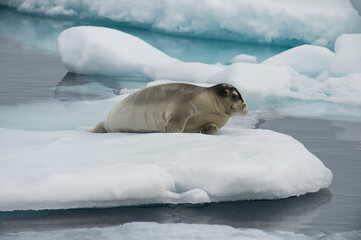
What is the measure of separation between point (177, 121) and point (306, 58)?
7.62 m

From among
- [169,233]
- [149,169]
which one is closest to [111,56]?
[149,169]

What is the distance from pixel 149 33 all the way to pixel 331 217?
1574 cm

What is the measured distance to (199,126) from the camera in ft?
14.6

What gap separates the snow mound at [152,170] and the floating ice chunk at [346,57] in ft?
23.0

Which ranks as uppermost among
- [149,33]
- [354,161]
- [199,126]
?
[199,126]

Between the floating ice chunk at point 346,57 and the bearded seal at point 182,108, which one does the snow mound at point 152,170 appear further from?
the floating ice chunk at point 346,57

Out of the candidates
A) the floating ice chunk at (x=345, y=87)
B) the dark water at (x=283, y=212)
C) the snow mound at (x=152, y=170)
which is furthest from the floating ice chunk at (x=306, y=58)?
the snow mound at (x=152, y=170)

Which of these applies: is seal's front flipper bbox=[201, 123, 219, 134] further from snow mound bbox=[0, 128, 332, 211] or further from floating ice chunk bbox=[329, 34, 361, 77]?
floating ice chunk bbox=[329, 34, 361, 77]

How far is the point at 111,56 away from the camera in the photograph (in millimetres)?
11211

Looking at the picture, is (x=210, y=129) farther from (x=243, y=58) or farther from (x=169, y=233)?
(x=243, y=58)

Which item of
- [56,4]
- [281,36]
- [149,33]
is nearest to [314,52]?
[281,36]

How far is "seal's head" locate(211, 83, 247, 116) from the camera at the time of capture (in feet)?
14.7

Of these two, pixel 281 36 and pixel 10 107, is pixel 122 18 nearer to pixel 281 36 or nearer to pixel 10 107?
pixel 281 36

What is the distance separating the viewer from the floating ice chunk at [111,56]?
11.0 meters
